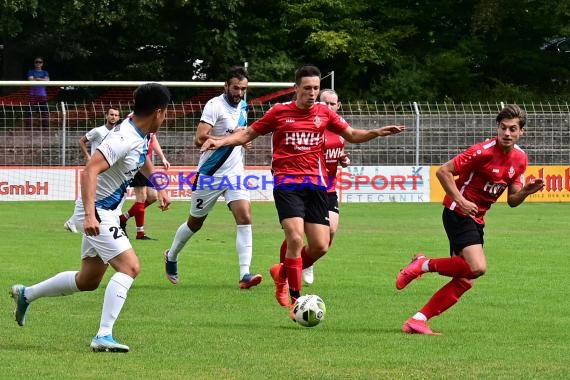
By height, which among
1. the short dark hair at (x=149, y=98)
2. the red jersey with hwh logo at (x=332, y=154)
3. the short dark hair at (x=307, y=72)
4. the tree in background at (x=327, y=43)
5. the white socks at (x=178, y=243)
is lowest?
the white socks at (x=178, y=243)

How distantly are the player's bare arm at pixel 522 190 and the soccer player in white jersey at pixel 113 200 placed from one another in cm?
279

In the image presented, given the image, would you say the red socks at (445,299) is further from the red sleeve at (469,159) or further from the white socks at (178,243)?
the white socks at (178,243)

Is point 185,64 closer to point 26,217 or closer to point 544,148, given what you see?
point 544,148

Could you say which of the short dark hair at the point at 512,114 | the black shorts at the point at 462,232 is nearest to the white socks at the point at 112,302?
the black shorts at the point at 462,232

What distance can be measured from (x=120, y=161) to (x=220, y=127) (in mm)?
4465

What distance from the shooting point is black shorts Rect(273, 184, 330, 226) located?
9898 mm

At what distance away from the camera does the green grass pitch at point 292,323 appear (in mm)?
7270

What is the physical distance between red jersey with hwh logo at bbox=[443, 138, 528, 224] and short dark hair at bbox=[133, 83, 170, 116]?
2.27 m

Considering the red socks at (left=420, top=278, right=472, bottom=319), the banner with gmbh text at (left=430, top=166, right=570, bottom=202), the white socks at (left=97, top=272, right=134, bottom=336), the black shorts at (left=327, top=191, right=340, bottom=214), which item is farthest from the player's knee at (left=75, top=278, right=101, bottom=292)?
the banner with gmbh text at (left=430, top=166, right=570, bottom=202)

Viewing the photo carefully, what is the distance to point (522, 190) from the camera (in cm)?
912

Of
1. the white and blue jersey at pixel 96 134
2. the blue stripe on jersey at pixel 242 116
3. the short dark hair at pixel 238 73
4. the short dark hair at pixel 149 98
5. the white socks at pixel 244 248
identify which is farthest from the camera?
the white and blue jersey at pixel 96 134

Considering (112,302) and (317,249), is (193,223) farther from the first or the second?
(112,302)

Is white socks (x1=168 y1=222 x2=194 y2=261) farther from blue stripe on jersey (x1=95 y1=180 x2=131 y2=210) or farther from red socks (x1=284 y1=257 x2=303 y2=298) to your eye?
blue stripe on jersey (x1=95 y1=180 x2=131 y2=210)

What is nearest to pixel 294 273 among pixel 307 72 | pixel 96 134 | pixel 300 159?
pixel 300 159
